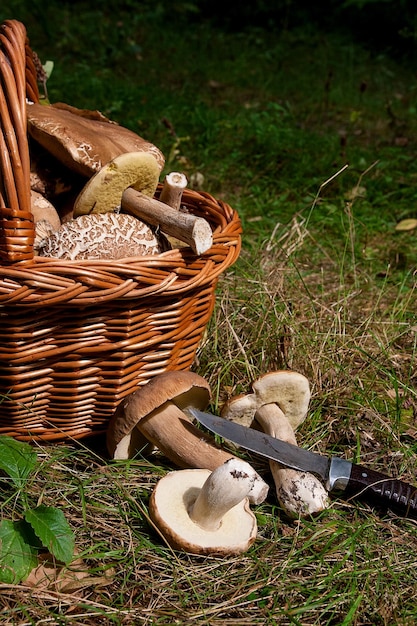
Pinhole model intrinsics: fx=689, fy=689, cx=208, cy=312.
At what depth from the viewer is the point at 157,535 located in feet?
5.31

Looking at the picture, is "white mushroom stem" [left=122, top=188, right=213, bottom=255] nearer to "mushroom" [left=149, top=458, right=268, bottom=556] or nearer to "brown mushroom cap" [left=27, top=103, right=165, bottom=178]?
"brown mushroom cap" [left=27, top=103, right=165, bottom=178]

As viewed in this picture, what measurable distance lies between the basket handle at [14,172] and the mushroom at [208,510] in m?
0.63

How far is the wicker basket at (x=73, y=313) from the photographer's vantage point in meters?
1.52

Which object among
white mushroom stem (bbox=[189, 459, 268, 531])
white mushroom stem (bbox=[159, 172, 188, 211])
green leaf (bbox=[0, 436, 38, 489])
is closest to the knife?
white mushroom stem (bbox=[189, 459, 268, 531])

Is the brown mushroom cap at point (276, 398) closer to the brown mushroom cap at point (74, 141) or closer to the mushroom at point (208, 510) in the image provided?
the mushroom at point (208, 510)

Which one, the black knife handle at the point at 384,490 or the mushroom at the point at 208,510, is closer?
the mushroom at the point at 208,510

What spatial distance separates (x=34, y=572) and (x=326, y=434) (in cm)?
94

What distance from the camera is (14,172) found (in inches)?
59.4

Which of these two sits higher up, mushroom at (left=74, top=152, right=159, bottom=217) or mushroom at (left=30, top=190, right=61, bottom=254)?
mushroom at (left=74, top=152, right=159, bottom=217)

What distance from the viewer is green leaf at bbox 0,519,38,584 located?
4.69ft

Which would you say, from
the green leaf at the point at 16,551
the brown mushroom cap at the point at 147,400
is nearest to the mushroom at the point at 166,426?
the brown mushroom cap at the point at 147,400

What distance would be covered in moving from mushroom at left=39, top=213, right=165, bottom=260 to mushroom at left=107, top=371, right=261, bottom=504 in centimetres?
35

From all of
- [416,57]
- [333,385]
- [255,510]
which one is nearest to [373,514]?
[255,510]

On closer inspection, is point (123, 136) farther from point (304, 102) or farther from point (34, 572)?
point (304, 102)
